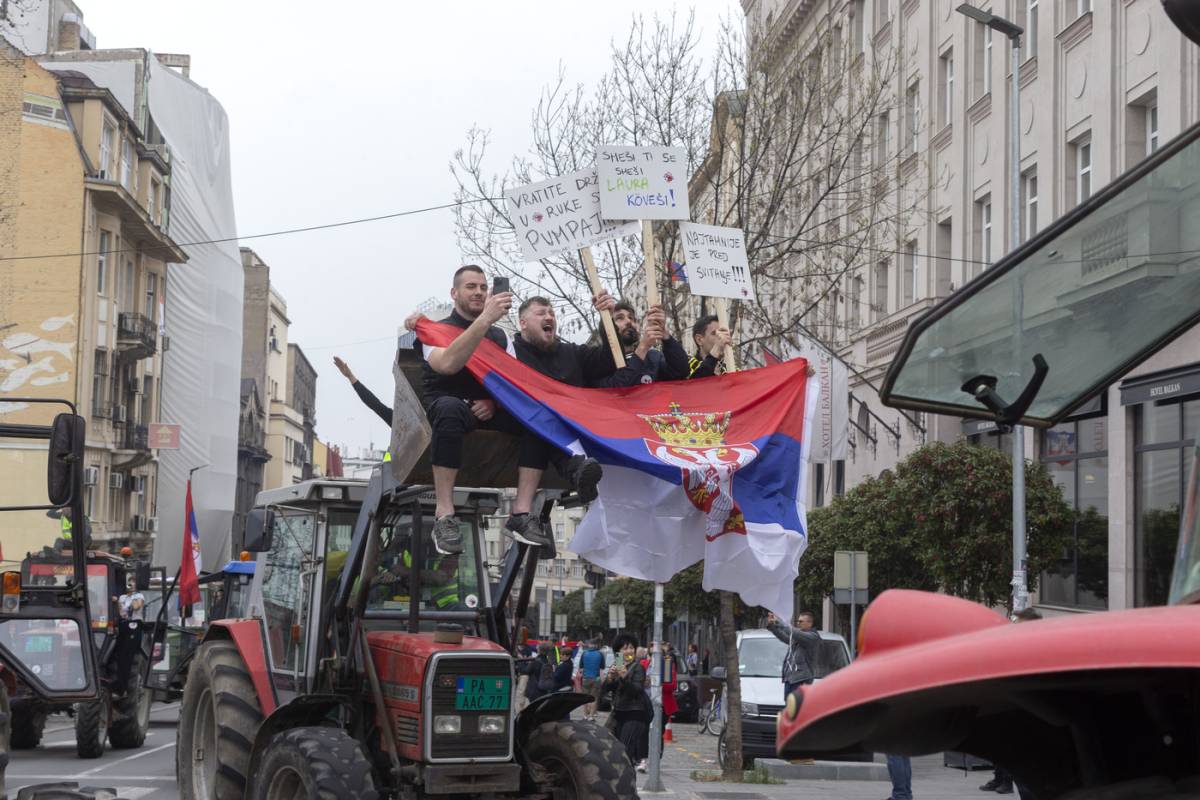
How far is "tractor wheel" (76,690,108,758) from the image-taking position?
61.4ft

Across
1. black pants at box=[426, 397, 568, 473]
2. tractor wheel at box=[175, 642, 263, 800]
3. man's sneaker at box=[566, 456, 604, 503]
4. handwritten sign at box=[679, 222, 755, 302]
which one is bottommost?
tractor wheel at box=[175, 642, 263, 800]

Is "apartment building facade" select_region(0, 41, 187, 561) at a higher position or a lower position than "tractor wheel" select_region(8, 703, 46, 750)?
higher

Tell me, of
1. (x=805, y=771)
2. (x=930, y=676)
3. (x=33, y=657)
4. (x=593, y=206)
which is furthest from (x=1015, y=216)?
(x=930, y=676)

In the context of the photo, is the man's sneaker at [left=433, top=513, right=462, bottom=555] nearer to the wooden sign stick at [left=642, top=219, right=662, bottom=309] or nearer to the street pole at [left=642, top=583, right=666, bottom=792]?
the wooden sign stick at [left=642, top=219, right=662, bottom=309]

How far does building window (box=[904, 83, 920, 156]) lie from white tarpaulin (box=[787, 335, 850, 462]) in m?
9.29

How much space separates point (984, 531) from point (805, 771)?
26.7 feet

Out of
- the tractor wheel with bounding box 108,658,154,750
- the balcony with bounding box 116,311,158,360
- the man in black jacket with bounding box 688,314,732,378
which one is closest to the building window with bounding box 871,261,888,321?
the tractor wheel with bounding box 108,658,154,750

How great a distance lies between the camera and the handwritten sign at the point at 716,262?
11367 mm

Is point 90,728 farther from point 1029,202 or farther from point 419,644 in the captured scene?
point 1029,202

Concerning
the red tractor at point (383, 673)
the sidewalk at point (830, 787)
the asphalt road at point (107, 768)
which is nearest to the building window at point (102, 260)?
the asphalt road at point (107, 768)

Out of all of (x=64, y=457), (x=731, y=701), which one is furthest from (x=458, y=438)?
(x=731, y=701)

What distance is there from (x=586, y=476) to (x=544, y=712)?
2.11 m

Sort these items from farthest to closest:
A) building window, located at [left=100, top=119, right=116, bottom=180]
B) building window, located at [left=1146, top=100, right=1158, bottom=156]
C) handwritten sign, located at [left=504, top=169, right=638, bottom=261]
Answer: building window, located at [left=100, top=119, right=116, bottom=180] < building window, located at [left=1146, top=100, right=1158, bottom=156] < handwritten sign, located at [left=504, top=169, right=638, bottom=261]

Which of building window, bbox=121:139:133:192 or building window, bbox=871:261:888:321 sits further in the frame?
building window, bbox=121:139:133:192
